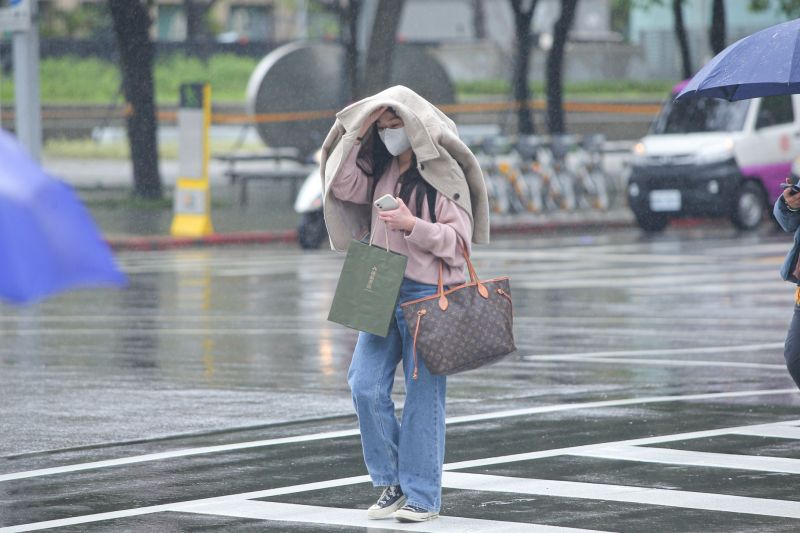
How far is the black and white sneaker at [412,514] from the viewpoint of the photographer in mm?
7023

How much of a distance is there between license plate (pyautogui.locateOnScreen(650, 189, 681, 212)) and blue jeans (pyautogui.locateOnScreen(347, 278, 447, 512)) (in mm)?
18361

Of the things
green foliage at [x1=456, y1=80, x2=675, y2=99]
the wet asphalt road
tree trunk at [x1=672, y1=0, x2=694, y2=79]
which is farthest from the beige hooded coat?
green foliage at [x1=456, y1=80, x2=675, y2=99]

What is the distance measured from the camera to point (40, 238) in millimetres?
3410

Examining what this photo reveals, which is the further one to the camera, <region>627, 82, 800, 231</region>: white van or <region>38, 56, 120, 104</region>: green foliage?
<region>38, 56, 120, 104</region>: green foliage

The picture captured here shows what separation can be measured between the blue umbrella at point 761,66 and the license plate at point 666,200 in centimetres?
1645

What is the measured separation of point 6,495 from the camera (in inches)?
304

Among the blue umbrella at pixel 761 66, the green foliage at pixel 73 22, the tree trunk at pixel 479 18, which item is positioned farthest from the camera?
the tree trunk at pixel 479 18

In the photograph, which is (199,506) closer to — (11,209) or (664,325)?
Result: (11,209)

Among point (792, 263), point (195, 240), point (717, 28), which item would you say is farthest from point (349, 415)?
point (717, 28)

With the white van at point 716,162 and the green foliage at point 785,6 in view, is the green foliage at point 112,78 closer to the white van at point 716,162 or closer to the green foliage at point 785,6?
the green foliage at point 785,6

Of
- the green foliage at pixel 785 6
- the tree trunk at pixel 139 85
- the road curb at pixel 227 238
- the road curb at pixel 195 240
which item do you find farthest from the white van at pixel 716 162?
the tree trunk at pixel 139 85

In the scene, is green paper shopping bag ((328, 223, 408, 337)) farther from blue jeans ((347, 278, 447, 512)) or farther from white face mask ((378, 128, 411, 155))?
white face mask ((378, 128, 411, 155))

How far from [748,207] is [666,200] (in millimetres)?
1226

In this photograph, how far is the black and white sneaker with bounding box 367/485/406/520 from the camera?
23.4 feet
